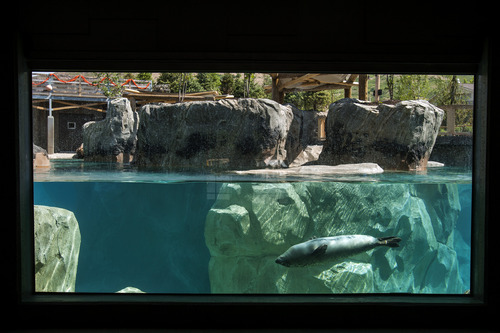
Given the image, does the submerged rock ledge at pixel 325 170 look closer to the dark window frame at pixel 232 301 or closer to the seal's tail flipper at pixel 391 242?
the seal's tail flipper at pixel 391 242

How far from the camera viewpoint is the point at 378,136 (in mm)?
6020

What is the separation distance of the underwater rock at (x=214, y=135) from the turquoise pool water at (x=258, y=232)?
3.01 feet

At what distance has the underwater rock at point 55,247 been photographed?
5.65 m

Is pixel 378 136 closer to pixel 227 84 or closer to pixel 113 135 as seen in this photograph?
pixel 227 84

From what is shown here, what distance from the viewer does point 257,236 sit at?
9.73 meters

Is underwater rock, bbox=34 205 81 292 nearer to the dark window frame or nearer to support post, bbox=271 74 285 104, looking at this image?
the dark window frame

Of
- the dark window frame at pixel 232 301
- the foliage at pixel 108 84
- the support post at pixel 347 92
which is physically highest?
the support post at pixel 347 92

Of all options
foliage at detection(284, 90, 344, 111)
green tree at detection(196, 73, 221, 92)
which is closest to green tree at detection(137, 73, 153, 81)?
green tree at detection(196, 73, 221, 92)

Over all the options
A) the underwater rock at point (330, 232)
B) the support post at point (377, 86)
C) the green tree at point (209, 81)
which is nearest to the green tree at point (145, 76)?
the green tree at point (209, 81)

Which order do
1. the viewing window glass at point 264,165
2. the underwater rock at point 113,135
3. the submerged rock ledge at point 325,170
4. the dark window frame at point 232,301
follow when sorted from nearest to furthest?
the dark window frame at point 232,301 → the viewing window glass at point 264,165 → the underwater rock at point 113,135 → the submerged rock ledge at point 325,170

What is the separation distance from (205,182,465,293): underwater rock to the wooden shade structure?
12.1 feet

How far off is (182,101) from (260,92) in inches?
42.8

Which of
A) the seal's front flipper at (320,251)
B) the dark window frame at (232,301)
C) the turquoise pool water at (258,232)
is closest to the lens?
the dark window frame at (232,301)

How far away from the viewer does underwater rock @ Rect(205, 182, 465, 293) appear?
30.2 feet
